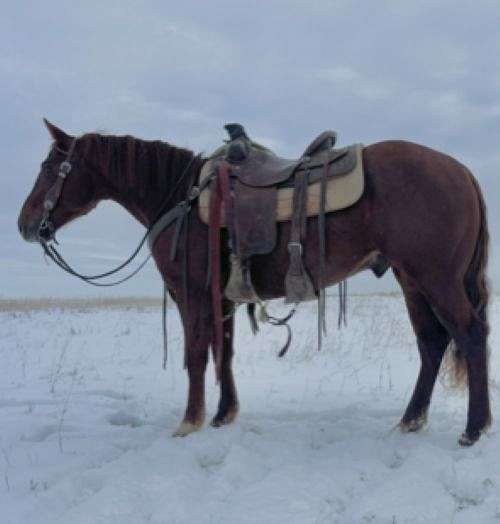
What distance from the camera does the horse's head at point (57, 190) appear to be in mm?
4879

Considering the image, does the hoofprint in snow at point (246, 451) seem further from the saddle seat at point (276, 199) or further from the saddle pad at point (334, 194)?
the saddle pad at point (334, 194)

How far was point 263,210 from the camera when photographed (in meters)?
4.08

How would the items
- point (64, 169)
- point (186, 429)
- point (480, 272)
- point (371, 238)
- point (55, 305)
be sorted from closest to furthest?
point (371, 238) → point (480, 272) → point (186, 429) → point (64, 169) → point (55, 305)

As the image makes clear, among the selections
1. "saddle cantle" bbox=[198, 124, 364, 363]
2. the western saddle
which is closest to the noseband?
"saddle cantle" bbox=[198, 124, 364, 363]

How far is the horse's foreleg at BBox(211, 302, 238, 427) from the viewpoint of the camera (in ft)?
15.5

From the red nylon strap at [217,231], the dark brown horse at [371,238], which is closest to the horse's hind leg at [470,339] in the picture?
the dark brown horse at [371,238]

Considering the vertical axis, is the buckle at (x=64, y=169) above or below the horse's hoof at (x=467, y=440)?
above

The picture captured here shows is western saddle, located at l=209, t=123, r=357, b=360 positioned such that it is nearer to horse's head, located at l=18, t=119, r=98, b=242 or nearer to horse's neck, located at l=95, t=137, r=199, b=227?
horse's neck, located at l=95, t=137, r=199, b=227

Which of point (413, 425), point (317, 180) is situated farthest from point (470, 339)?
point (317, 180)

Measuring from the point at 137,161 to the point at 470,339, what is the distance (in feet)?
10.2

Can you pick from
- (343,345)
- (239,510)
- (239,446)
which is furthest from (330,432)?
(343,345)

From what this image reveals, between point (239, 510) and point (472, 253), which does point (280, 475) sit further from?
point (472, 253)

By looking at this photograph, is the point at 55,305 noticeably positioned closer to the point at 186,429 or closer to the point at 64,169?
the point at 64,169

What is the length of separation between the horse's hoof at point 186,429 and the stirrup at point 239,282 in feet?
3.52
